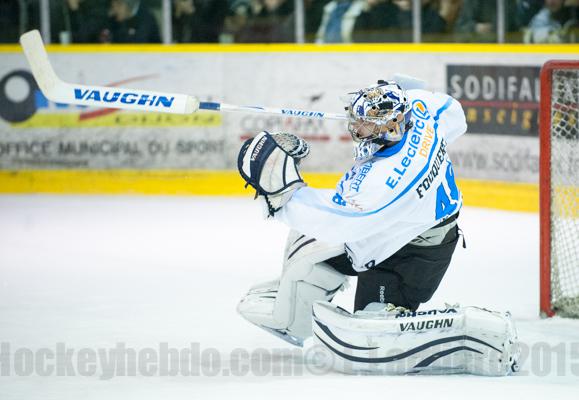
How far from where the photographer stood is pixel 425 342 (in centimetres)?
378

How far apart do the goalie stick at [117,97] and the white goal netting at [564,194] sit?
3.85 ft

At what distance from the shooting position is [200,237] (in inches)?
265

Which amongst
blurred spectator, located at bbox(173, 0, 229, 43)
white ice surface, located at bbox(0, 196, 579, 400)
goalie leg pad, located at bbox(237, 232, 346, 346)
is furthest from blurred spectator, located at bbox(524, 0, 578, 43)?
goalie leg pad, located at bbox(237, 232, 346, 346)

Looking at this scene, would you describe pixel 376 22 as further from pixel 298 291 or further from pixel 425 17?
pixel 298 291

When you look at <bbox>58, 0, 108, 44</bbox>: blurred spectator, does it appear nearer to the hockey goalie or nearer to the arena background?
the arena background

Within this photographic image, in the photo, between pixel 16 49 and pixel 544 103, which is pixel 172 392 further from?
pixel 16 49

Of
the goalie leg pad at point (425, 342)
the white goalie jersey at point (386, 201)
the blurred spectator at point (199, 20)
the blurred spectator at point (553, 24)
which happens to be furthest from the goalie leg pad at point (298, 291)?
the blurred spectator at point (199, 20)

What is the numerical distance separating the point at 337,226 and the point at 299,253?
45 cm

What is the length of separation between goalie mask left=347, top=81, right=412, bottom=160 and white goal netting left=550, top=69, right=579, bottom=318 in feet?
4.28

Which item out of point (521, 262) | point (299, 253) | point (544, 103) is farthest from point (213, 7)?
point (299, 253)

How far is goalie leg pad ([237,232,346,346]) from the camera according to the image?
399cm

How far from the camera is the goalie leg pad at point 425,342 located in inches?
148

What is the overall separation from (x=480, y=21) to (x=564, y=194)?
2943 millimetres

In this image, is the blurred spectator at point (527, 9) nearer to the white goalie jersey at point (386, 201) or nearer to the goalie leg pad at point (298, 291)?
the white goalie jersey at point (386, 201)
